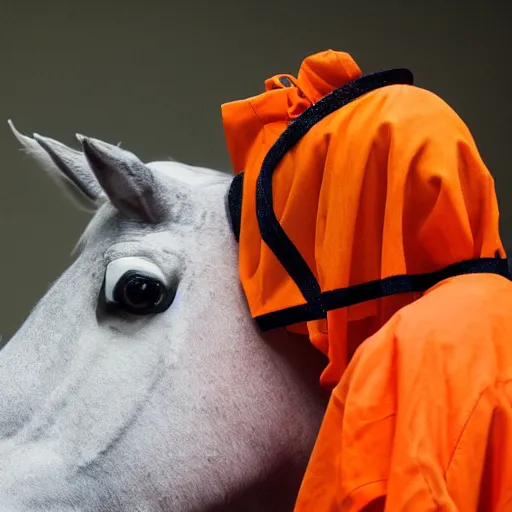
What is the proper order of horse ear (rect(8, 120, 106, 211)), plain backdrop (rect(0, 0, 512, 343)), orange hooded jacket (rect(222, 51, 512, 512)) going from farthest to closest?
plain backdrop (rect(0, 0, 512, 343)) → horse ear (rect(8, 120, 106, 211)) → orange hooded jacket (rect(222, 51, 512, 512))

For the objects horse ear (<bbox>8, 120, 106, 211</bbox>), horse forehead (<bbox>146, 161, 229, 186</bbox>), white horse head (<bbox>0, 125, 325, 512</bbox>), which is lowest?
white horse head (<bbox>0, 125, 325, 512</bbox>)

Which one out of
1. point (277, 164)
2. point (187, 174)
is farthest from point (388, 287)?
point (187, 174)

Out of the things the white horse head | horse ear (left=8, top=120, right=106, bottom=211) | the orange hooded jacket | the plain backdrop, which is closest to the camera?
the orange hooded jacket

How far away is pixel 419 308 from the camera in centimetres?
41

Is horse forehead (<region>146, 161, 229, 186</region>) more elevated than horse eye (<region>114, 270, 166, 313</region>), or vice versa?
horse forehead (<region>146, 161, 229, 186</region>)

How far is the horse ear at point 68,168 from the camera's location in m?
0.60

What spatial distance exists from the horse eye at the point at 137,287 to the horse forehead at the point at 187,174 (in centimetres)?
10

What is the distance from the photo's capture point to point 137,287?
52 centimetres

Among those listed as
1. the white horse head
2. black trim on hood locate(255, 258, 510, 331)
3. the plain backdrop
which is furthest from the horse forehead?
the plain backdrop

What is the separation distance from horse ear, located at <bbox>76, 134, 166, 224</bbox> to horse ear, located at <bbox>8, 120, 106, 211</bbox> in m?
0.06

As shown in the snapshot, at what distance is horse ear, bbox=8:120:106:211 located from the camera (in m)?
0.60

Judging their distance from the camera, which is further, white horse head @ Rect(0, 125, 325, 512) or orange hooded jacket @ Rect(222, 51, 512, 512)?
white horse head @ Rect(0, 125, 325, 512)

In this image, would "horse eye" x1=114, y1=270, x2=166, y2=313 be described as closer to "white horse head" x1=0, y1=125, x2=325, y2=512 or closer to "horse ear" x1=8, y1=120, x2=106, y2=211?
"white horse head" x1=0, y1=125, x2=325, y2=512

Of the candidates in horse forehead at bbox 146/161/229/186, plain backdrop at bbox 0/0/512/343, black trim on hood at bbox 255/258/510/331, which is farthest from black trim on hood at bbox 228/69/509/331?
plain backdrop at bbox 0/0/512/343
